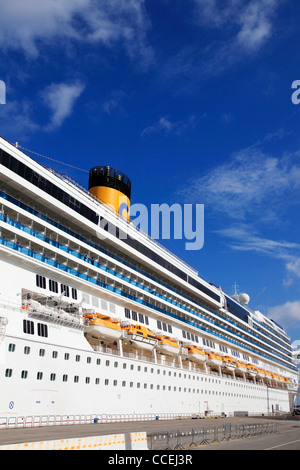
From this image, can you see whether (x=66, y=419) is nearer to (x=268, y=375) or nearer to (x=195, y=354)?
(x=195, y=354)

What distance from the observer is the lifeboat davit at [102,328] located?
27064 mm

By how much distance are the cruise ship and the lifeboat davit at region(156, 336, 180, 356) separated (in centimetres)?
14

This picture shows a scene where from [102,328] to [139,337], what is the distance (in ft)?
16.5

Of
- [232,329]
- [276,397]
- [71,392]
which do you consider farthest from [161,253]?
[276,397]

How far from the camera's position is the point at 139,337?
3169 cm

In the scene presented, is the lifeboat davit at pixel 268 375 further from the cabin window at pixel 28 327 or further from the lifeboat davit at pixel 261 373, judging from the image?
the cabin window at pixel 28 327

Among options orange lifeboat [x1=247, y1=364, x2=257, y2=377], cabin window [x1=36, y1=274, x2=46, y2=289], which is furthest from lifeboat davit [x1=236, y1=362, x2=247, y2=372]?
cabin window [x1=36, y1=274, x2=46, y2=289]

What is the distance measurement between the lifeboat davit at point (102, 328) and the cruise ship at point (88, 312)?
7cm

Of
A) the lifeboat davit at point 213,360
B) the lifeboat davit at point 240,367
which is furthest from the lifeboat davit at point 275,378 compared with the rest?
the lifeboat davit at point 213,360

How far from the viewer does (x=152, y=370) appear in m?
32.7

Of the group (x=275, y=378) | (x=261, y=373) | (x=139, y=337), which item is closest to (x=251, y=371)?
(x=261, y=373)

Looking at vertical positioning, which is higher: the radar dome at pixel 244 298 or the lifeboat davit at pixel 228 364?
the radar dome at pixel 244 298

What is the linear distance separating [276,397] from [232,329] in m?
22.4
